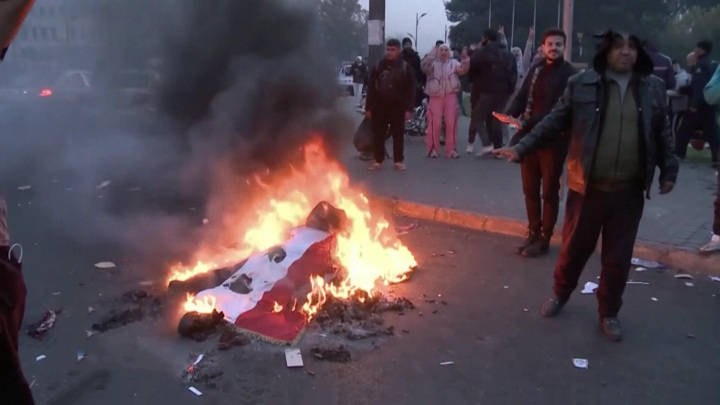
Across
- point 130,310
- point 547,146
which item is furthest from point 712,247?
point 130,310

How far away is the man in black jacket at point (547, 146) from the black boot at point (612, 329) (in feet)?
5.03

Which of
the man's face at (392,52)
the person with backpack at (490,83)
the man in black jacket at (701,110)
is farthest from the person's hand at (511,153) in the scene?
the man in black jacket at (701,110)

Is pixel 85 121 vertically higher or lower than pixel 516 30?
lower

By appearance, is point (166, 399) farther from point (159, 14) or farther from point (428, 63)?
point (428, 63)

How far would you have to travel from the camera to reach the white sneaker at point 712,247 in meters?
5.79

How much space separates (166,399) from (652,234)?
4709mm

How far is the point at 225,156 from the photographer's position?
7.51 m

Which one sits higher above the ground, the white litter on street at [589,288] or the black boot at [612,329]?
the black boot at [612,329]

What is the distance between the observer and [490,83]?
34.8 ft

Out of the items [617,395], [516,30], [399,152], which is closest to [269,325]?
[617,395]

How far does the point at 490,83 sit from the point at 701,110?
3.06 meters

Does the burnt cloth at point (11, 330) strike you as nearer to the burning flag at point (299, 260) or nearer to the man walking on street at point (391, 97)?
the burning flag at point (299, 260)

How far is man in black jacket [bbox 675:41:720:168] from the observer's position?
10078mm

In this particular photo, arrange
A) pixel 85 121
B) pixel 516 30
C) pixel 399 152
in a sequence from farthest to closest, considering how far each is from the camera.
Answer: pixel 516 30 → pixel 85 121 → pixel 399 152
